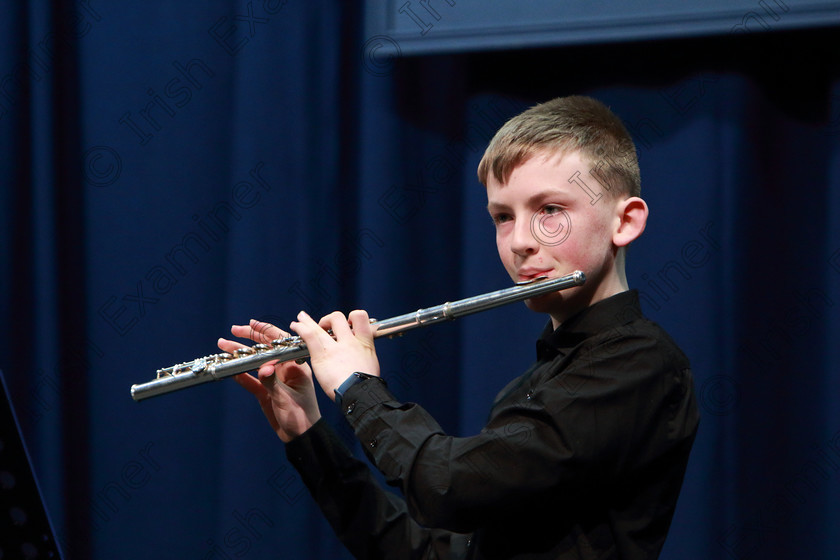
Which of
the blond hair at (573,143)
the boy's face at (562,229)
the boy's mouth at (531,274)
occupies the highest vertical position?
the blond hair at (573,143)

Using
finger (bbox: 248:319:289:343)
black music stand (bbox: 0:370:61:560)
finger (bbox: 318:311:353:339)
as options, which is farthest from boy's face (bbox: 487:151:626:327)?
black music stand (bbox: 0:370:61:560)

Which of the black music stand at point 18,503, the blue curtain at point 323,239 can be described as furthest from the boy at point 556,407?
the blue curtain at point 323,239

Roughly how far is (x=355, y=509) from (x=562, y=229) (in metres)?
0.49

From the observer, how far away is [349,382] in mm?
903

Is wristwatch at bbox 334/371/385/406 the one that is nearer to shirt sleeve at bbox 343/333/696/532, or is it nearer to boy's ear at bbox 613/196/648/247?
shirt sleeve at bbox 343/333/696/532

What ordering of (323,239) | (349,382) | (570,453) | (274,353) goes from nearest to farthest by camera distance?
(570,453) → (349,382) → (274,353) → (323,239)

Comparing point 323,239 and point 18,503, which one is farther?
point 323,239

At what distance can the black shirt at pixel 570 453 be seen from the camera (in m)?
0.81

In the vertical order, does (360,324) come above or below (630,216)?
below

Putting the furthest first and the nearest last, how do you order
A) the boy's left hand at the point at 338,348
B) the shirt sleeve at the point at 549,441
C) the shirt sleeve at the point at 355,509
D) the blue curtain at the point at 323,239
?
the blue curtain at the point at 323,239
the shirt sleeve at the point at 355,509
the boy's left hand at the point at 338,348
the shirt sleeve at the point at 549,441

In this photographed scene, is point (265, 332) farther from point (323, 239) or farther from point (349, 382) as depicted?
point (323, 239)

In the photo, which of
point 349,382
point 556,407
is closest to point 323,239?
point 349,382

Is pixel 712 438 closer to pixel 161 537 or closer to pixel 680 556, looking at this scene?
pixel 680 556

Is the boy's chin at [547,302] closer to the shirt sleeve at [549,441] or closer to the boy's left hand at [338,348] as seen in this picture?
the shirt sleeve at [549,441]
